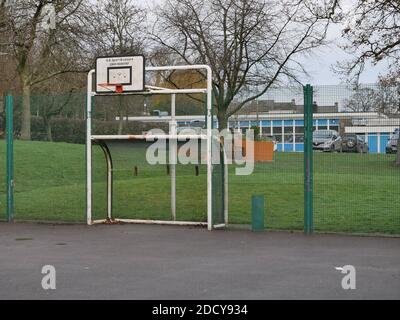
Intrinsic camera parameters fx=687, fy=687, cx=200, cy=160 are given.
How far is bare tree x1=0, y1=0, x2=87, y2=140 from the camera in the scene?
27875 millimetres

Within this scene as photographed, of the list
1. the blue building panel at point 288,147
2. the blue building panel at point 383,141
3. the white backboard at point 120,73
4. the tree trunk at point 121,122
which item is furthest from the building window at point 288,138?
the tree trunk at point 121,122

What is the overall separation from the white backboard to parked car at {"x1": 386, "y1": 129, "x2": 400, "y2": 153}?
4.71 m

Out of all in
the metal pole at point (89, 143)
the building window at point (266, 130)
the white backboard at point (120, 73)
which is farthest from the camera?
the metal pole at point (89, 143)

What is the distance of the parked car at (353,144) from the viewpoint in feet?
41.1

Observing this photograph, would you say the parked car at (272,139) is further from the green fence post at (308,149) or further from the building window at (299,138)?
the green fence post at (308,149)

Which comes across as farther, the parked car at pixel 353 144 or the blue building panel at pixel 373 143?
the parked car at pixel 353 144

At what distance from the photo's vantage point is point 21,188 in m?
19.0

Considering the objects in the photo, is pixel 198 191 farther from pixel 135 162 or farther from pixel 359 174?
pixel 359 174

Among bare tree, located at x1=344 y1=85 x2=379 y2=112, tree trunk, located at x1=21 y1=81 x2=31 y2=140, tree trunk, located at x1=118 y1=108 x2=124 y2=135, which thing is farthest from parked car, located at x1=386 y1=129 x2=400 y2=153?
tree trunk, located at x1=21 y1=81 x2=31 y2=140

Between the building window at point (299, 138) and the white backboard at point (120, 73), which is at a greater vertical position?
the white backboard at point (120, 73)

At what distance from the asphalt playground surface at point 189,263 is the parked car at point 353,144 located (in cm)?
166

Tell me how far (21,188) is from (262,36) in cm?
1944

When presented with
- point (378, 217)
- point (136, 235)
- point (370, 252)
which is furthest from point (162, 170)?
point (370, 252)

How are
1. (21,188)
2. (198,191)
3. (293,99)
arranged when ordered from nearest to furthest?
(293,99), (198,191), (21,188)
